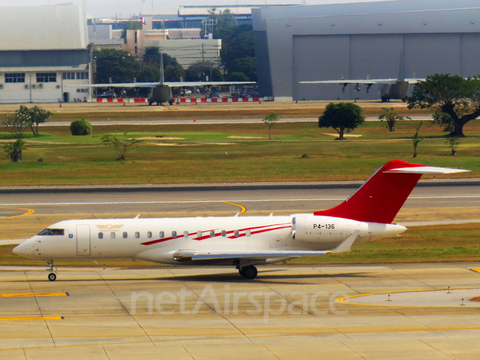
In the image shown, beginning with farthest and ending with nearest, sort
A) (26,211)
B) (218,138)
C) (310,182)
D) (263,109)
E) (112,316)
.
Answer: (263,109)
(218,138)
(310,182)
(26,211)
(112,316)

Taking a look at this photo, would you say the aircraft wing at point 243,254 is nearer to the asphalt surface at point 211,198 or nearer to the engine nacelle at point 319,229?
the engine nacelle at point 319,229

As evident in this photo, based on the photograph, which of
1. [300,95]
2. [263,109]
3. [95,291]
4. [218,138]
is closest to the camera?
[95,291]

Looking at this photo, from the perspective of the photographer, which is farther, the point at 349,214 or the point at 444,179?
the point at 444,179

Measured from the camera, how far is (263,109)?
14512cm

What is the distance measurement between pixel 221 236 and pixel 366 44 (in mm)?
172431

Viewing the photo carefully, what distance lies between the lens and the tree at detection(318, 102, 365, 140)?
310 feet

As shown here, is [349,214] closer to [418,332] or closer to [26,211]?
[418,332]

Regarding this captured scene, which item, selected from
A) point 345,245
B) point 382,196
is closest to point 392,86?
point 382,196

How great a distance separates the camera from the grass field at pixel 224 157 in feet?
204

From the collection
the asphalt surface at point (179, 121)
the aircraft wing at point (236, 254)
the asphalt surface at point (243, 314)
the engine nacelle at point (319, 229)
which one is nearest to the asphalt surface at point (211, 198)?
the asphalt surface at point (243, 314)

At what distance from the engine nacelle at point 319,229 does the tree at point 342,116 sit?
221 ft

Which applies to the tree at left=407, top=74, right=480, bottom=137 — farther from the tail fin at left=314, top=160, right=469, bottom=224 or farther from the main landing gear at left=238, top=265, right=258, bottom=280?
the main landing gear at left=238, top=265, right=258, bottom=280

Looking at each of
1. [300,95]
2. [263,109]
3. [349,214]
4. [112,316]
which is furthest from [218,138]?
[300,95]

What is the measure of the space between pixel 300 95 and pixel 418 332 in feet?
578
